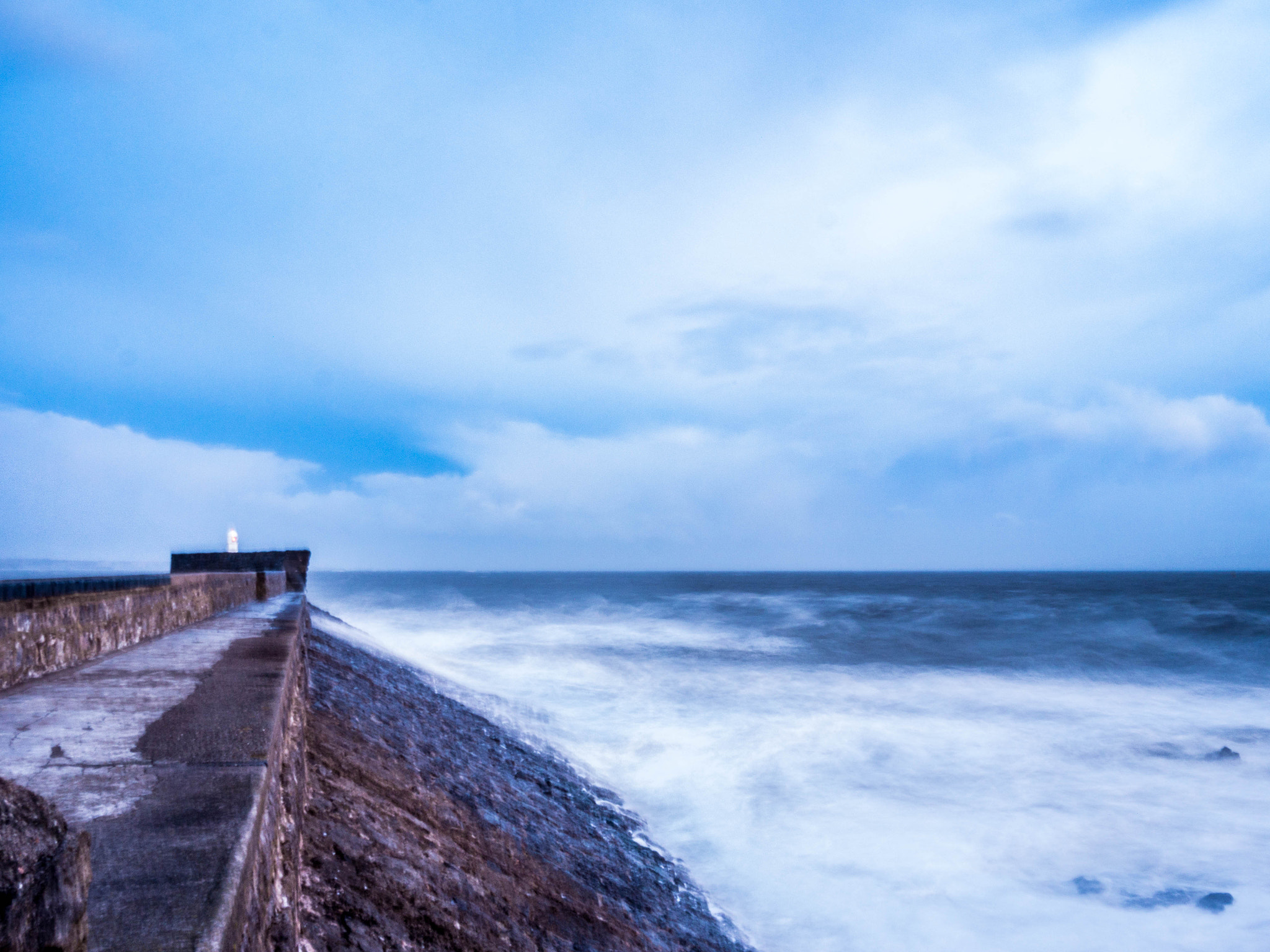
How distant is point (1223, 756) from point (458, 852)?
10.8m

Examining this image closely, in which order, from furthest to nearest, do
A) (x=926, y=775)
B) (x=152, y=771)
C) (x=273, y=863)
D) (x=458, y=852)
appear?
1. (x=926, y=775)
2. (x=458, y=852)
3. (x=152, y=771)
4. (x=273, y=863)

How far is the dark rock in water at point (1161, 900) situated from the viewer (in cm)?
562

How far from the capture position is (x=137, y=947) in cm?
112

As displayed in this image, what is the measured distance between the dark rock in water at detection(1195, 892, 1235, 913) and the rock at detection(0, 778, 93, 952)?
24.4 feet

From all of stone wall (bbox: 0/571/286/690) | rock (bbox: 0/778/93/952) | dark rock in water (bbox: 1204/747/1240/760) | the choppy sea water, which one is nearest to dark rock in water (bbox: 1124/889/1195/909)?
the choppy sea water

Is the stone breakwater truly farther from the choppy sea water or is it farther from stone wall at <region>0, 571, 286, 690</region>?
the choppy sea water

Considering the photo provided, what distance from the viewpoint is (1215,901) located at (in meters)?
5.74

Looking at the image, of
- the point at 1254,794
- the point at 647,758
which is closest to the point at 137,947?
the point at 647,758

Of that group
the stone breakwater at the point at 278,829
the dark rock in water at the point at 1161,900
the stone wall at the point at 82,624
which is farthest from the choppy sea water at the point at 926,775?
the stone wall at the point at 82,624

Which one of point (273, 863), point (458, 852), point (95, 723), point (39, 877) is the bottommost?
point (458, 852)

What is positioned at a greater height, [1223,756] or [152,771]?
[152,771]

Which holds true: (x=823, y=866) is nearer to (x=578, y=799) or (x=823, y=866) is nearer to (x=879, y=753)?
(x=578, y=799)

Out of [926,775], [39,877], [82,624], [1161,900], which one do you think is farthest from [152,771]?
[926,775]

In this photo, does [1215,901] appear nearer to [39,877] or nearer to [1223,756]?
[1223,756]
